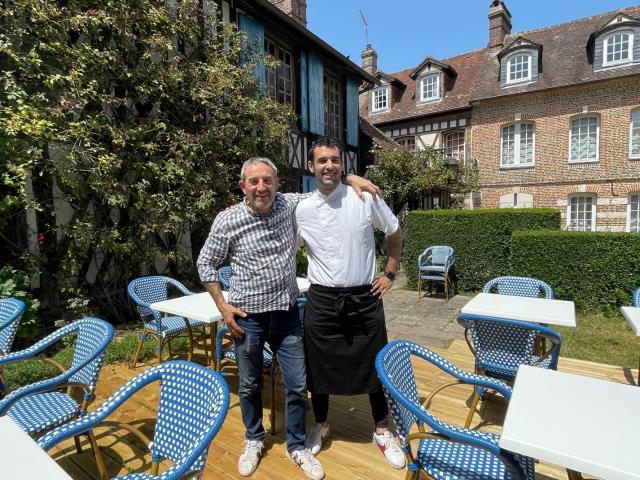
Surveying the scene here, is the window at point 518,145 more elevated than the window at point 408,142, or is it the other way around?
the window at point 408,142

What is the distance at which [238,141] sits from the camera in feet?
20.3

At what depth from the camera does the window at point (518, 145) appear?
13.9m

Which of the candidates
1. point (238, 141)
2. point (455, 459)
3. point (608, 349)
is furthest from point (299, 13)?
point (455, 459)

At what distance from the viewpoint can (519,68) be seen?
1402cm

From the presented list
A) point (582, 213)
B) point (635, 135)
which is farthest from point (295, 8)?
point (582, 213)

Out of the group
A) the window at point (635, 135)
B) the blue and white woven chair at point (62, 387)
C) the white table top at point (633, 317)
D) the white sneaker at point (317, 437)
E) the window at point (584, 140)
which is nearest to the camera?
the blue and white woven chair at point (62, 387)

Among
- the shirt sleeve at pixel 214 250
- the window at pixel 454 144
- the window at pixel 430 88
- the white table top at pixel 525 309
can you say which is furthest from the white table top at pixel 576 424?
the window at pixel 430 88

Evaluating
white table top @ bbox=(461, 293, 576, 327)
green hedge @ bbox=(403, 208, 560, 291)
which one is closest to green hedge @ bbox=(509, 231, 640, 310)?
green hedge @ bbox=(403, 208, 560, 291)

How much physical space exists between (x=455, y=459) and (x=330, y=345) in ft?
2.68

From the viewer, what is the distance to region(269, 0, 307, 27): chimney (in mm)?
10250

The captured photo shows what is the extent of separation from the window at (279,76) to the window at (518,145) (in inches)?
377

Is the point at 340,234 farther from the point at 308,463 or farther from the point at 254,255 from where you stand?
the point at 308,463

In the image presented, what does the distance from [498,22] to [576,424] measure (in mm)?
18230

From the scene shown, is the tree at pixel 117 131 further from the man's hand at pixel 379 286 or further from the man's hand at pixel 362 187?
the man's hand at pixel 379 286
